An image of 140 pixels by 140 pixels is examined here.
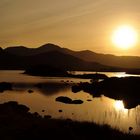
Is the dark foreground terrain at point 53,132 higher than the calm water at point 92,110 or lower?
higher

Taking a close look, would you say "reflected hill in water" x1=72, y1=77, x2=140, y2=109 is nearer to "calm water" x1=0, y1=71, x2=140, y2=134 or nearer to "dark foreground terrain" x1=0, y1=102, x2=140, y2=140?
"calm water" x1=0, y1=71, x2=140, y2=134

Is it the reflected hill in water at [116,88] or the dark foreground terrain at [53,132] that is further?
the reflected hill in water at [116,88]

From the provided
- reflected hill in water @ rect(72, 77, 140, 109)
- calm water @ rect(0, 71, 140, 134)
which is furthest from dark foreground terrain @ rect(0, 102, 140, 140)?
reflected hill in water @ rect(72, 77, 140, 109)

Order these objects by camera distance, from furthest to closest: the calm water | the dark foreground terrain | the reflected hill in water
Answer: the reflected hill in water
the calm water
the dark foreground terrain

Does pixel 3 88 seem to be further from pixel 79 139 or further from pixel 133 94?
pixel 79 139

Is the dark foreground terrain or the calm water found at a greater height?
the dark foreground terrain

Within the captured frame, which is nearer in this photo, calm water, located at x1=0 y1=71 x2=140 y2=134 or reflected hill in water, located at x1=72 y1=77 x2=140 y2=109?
calm water, located at x1=0 y1=71 x2=140 y2=134

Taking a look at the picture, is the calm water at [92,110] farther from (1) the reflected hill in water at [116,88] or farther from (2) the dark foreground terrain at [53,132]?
(1) the reflected hill in water at [116,88]

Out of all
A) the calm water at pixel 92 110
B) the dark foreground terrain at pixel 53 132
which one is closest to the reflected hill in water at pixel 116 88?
the calm water at pixel 92 110

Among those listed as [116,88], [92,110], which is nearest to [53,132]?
[92,110]

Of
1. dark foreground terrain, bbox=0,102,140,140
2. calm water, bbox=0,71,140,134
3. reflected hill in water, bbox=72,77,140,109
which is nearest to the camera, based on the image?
dark foreground terrain, bbox=0,102,140,140

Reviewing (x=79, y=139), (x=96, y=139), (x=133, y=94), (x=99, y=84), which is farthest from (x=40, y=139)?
(x=99, y=84)

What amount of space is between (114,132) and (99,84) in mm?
80702

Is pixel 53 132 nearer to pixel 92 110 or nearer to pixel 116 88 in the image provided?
pixel 92 110
